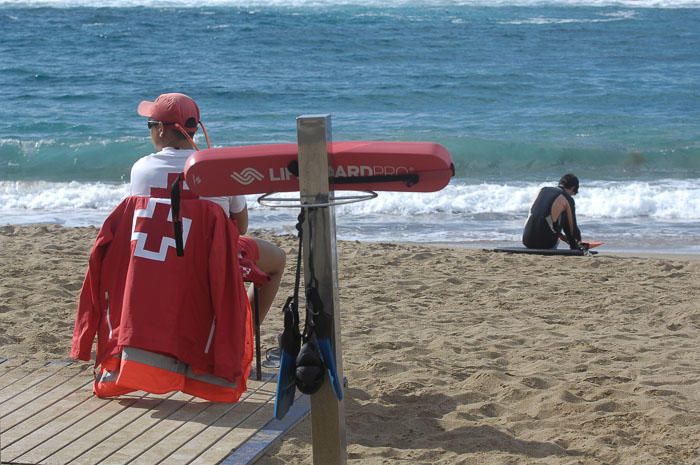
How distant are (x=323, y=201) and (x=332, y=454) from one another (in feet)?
2.69

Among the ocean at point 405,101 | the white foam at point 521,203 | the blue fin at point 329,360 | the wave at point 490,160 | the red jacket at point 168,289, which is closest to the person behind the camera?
the blue fin at point 329,360

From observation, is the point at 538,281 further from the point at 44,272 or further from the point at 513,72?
the point at 513,72

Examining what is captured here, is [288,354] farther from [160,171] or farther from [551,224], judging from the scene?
[551,224]

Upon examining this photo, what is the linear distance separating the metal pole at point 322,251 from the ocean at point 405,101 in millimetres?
6946

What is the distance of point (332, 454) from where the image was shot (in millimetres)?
3219

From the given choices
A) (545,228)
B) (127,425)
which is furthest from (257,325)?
(545,228)

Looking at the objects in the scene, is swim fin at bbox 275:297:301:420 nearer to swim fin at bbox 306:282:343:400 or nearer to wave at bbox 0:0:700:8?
swim fin at bbox 306:282:343:400

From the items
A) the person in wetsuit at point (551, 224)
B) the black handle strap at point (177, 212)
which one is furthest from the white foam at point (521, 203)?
the black handle strap at point (177, 212)

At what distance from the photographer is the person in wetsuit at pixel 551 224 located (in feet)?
28.7

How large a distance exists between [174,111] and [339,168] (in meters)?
1.23

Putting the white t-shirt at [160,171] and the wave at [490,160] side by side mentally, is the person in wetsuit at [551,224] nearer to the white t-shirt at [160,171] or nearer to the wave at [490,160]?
the white t-shirt at [160,171]

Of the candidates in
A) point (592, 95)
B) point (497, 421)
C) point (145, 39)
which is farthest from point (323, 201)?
point (145, 39)

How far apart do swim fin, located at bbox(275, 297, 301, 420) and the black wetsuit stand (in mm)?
5876

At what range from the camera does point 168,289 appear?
3.87 metres
